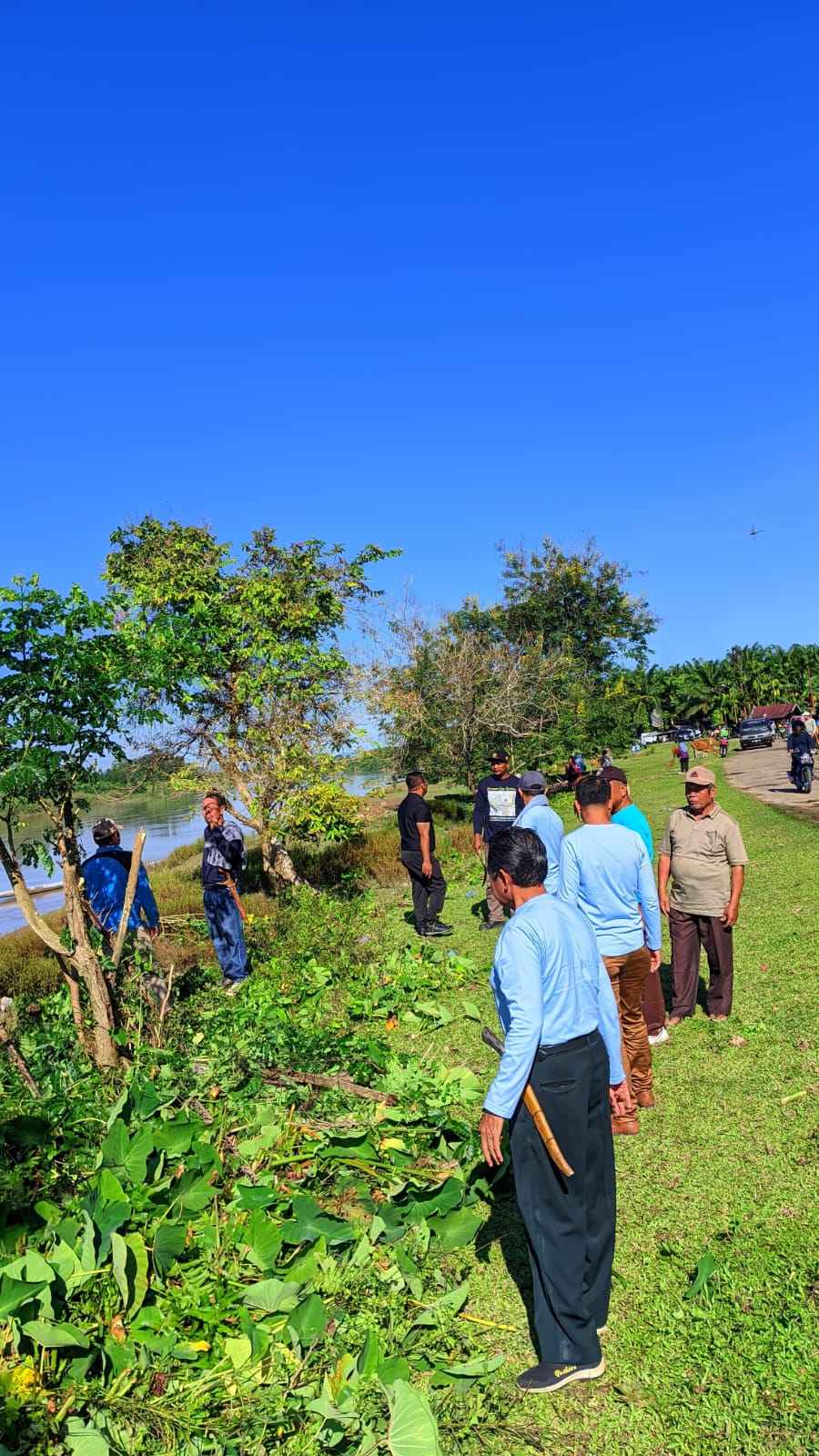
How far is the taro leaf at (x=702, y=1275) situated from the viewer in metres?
3.56

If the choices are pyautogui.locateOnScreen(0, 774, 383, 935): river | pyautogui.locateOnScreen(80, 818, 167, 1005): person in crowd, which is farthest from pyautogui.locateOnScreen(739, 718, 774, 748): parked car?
pyautogui.locateOnScreen(80, 818, 167, 1005): person in crowd

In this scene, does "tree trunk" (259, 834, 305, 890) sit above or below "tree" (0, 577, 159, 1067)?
below

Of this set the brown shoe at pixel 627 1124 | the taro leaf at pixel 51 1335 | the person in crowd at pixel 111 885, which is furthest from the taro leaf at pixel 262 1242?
the person in crowd at pixel 111 885

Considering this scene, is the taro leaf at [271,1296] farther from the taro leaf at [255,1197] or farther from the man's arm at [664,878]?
the man's arm at [664,878]

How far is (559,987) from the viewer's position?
124 inches

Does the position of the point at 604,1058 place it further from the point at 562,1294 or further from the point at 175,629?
the point at 175,629

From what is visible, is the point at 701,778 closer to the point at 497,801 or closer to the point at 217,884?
the point at 497,801

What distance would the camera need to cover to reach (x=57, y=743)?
5980mm

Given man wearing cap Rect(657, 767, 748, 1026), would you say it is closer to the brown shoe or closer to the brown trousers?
the brown trousers

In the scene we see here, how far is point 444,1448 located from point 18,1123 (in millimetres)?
2393

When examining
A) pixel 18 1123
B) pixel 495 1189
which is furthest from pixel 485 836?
pixel 18 1123

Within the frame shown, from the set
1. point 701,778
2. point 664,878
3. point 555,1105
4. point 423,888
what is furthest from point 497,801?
point 555,1105

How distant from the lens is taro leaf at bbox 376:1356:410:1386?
123 inches

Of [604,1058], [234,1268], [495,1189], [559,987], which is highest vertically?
[559,987]
